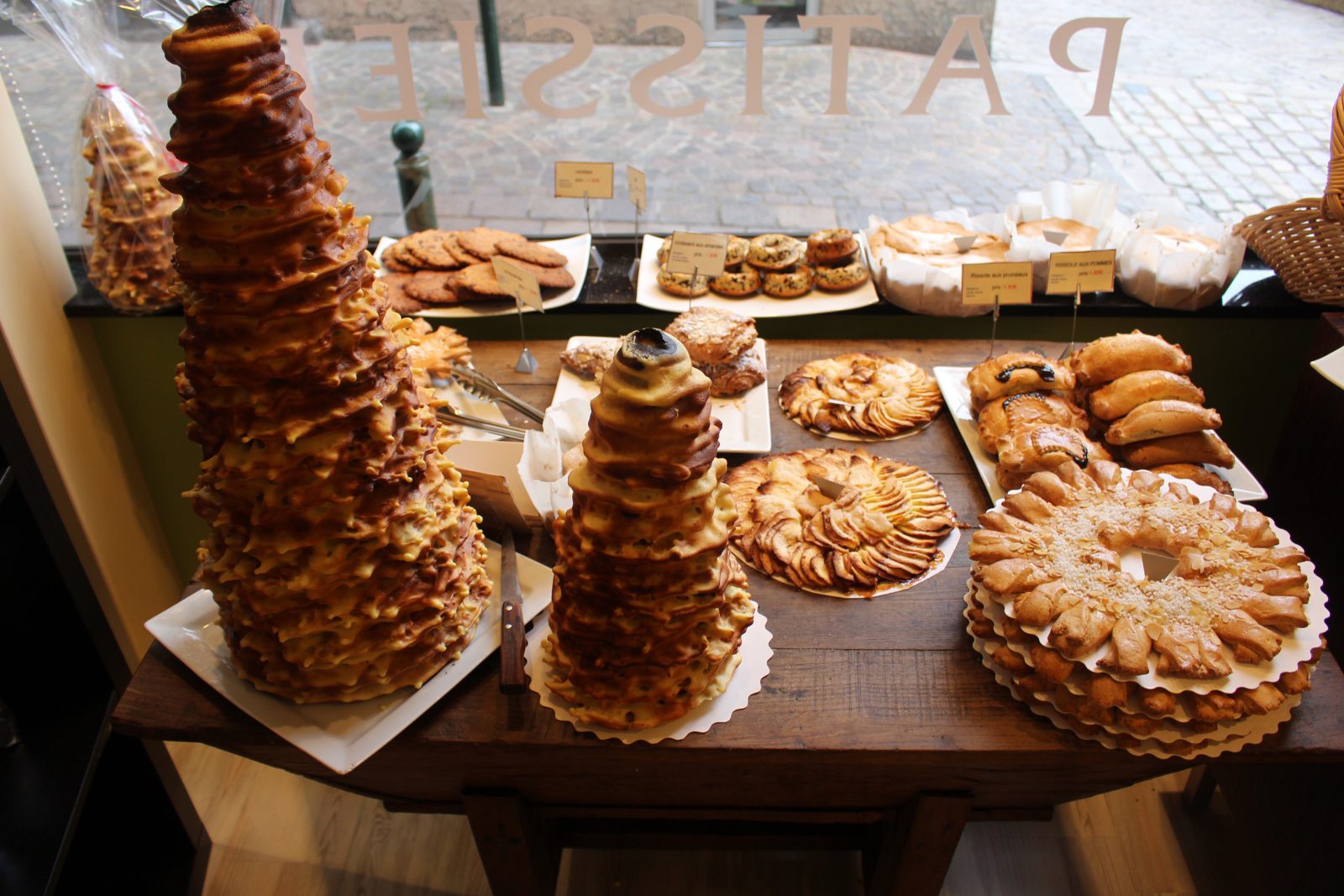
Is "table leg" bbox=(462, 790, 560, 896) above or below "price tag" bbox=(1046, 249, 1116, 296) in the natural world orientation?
below

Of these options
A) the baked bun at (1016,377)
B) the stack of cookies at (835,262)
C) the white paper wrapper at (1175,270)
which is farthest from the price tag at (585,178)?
the white paper wrapper at (1175,270)

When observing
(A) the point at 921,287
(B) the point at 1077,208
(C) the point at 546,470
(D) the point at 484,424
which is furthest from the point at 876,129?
(C) the point at 546,470

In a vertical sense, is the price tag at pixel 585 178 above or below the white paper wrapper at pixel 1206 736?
above

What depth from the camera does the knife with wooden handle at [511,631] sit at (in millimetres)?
1606

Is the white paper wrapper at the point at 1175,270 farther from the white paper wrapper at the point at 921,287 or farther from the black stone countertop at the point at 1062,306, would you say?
the white paper wrapper at the point at 921,287

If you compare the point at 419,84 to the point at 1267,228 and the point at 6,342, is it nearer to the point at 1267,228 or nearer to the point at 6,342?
the point at 6,342

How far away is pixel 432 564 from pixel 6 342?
5.27ft

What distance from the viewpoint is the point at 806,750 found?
155cm

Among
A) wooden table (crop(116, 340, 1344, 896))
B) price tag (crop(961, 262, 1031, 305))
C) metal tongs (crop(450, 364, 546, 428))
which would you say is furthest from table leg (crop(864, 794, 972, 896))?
price tag (crop(961, 262, 1031, 305))

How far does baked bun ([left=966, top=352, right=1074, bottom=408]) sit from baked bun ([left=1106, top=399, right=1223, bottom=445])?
19 cm

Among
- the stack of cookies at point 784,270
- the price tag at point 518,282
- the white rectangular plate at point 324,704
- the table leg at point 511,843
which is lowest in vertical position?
the table leg at point 511,843

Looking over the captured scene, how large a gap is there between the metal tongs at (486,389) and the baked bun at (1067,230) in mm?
1689

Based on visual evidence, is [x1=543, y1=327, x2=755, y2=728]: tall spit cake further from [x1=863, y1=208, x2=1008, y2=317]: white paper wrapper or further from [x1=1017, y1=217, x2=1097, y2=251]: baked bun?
[x1=1017, y1=217, x2=1097, y2=251]: baked bun

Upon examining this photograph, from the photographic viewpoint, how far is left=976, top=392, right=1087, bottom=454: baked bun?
217 centimetres
